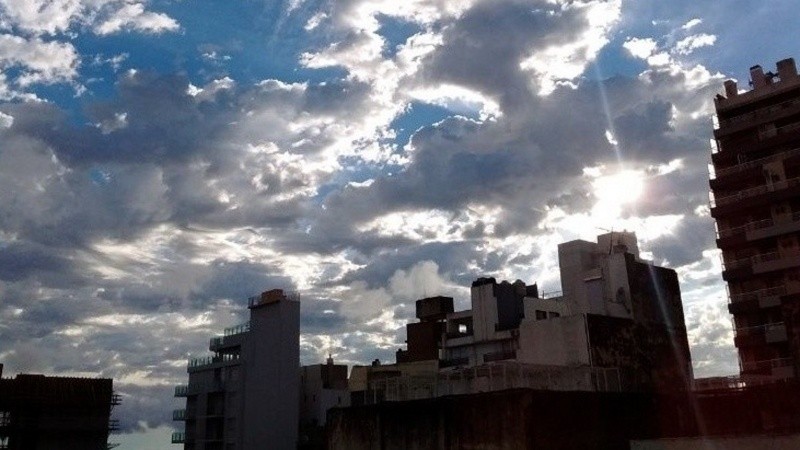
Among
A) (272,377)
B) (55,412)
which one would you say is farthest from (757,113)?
(55,412)

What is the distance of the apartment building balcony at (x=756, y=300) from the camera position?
4603 cm

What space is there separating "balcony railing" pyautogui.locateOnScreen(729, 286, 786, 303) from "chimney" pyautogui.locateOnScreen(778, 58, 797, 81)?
17902mm

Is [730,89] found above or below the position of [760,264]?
above

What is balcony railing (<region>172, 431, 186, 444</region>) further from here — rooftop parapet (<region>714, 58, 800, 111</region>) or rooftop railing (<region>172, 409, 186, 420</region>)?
rooftop parapet (<region>714, 58, 800, 111</region>)

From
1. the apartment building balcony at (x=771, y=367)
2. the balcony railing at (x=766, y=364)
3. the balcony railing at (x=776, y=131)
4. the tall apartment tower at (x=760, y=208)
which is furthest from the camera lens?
the balcony railing at (x=776, y=131)

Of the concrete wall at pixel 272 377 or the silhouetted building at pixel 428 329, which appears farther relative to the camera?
the silhouetted building at pixel 428 329

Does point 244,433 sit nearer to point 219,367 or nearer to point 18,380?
point 219,367

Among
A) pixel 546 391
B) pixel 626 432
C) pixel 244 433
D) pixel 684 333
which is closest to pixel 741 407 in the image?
pixel 626 432

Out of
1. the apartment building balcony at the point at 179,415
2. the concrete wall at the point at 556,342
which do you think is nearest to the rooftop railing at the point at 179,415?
the apartment building balcony at the point at 179,415

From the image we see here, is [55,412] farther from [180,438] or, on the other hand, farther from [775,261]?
[775,261]

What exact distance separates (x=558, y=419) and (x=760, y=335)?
30751mm

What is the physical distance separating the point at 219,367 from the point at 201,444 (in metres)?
8.35

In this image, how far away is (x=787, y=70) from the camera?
5362 centimetres

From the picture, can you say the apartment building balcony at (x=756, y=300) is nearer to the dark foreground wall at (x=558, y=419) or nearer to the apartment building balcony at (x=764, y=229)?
the apartment building balcony at (x=764, y=229)
